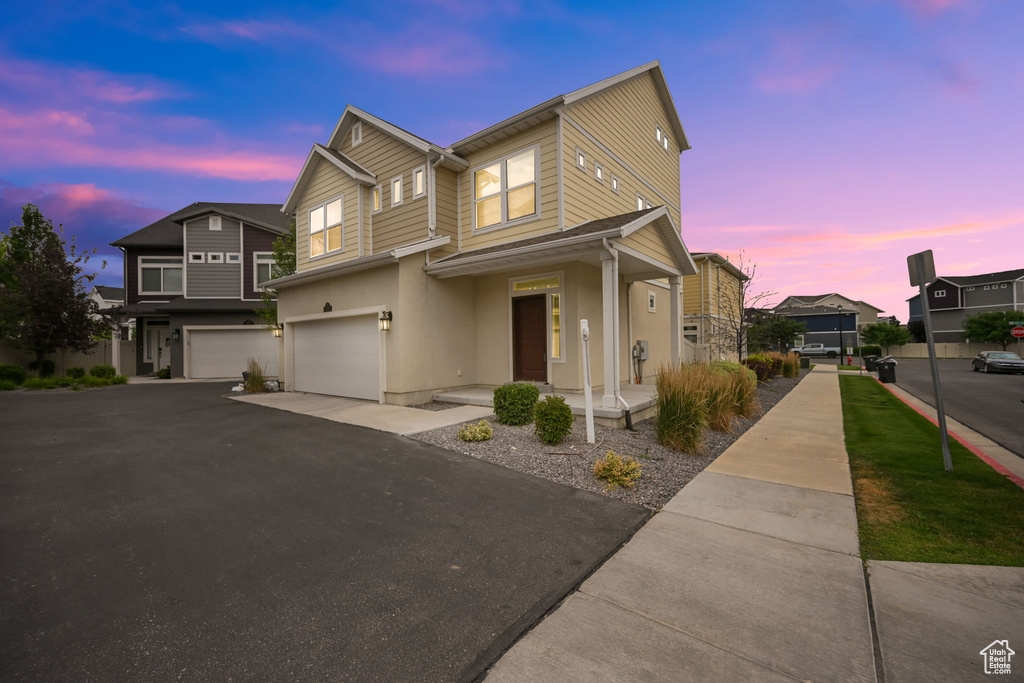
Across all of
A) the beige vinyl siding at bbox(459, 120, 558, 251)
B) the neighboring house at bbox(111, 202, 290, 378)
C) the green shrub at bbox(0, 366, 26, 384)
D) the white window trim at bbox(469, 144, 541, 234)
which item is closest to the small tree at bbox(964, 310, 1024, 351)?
the beige vinyl siding at bbox(459, 120, 558, 251)

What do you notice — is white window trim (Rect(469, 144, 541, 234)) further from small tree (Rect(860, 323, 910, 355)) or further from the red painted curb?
small tree (Rect(860, 323, 910, 355))

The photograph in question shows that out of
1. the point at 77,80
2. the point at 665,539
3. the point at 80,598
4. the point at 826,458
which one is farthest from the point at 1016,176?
the point at 77,80

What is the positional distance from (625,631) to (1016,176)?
1573 centimetres

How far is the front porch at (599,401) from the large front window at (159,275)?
738 inches

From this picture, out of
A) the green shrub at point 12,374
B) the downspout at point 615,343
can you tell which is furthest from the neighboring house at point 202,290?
the downspout at point 615,343

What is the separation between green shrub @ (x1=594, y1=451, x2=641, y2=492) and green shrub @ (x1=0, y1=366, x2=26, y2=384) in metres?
21.4

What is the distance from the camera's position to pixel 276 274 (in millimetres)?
17938

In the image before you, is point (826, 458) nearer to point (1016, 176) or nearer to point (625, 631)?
point (625, 631)

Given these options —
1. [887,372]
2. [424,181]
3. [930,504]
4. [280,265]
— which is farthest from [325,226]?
[887,372]

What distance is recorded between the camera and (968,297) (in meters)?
44.2

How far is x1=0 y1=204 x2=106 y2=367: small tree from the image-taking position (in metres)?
15.0

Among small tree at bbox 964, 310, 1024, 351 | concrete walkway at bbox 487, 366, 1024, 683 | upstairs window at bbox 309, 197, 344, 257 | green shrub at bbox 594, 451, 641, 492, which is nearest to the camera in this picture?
concrete walkway at bbox 487, 366, 1024, 683

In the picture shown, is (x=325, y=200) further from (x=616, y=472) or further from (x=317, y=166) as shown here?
(x=616, y=472)

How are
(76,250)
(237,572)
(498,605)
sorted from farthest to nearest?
(76,250) → (237,572) → (498,605)
